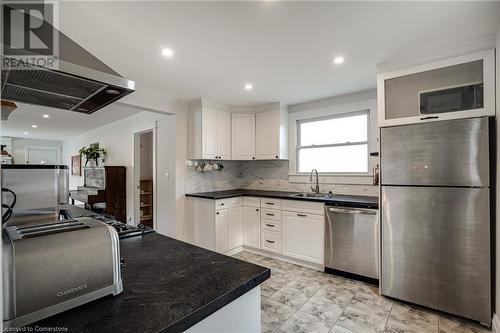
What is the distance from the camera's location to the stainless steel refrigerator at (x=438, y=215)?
1.97 meters

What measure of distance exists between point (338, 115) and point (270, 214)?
1.77m

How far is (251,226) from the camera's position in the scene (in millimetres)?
3713

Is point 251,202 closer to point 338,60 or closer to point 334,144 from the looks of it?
point 334,144

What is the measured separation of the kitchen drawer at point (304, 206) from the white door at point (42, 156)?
8685mm

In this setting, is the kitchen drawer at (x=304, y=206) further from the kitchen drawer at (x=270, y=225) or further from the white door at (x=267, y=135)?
the white door at (x=267, y=135)

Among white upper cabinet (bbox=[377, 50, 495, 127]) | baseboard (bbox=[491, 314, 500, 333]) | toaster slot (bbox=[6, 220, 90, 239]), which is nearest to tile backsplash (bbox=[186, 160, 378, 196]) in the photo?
white upper cabinet (bbox=[377, 50, 495, 127])

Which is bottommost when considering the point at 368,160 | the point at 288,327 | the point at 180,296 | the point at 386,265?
the point at 288,327

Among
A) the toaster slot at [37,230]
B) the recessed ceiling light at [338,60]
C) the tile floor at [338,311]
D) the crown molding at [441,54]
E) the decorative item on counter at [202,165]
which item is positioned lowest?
the tile floor at [338,311]

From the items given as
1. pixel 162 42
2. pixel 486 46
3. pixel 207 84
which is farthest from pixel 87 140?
pixel 486 46

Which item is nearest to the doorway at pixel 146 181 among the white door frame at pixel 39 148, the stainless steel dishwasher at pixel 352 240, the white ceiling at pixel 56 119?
the white ceiling at pixel 56 119

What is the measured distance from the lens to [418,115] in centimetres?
229

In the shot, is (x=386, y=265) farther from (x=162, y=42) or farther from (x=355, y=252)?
(x=162, y=42)

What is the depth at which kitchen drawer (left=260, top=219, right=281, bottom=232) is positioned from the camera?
3.42 metres

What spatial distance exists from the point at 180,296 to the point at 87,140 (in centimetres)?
767
